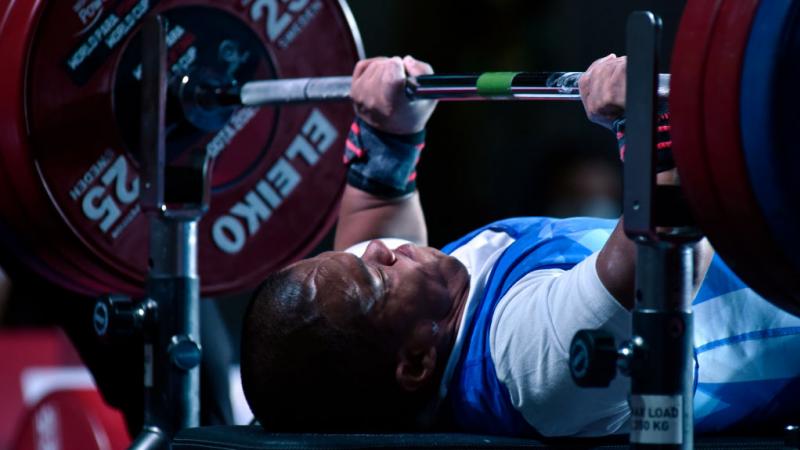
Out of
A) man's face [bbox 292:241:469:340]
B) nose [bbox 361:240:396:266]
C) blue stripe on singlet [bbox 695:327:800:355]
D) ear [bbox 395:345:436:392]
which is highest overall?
nose [bbox 361:240:396:266]

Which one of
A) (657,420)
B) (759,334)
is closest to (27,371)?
(759,334)

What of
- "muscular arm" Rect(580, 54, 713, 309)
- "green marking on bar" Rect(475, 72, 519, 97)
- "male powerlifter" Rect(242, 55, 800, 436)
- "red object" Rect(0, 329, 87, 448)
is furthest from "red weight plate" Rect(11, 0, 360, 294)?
"red object" Rect(0, 329, 87, 448)

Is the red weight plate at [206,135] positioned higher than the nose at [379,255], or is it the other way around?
the red weight plate at [206,135]

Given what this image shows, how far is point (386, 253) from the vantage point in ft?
4.57

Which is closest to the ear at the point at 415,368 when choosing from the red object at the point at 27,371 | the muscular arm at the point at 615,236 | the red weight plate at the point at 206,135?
the muscular arm at the point at 615,236

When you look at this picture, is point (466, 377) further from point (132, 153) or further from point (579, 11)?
point (579, 11)

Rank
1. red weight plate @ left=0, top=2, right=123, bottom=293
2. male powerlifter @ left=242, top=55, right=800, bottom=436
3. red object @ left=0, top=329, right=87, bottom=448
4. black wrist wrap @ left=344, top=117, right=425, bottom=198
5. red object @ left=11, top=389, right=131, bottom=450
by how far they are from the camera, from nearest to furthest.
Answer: male powerlifter @ left=242, top=55, right=800, bottom=436 → red weight plate @ left=0, top=2, right=123, bottom=293 → black wrist wrap @ left=344, top=117, right=425, bottom=198 → red object @ left=11, top=389, right=131, bottom=450 → red object @ left=0, top=329, right=87, bottom=448

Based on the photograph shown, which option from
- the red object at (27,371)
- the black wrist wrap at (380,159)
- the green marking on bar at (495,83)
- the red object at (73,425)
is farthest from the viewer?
the red object at (27,371)

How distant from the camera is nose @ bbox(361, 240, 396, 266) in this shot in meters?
1.38

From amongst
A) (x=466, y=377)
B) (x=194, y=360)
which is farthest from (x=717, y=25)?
(x=194, y=360)

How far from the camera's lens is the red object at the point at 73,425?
2.03 metres

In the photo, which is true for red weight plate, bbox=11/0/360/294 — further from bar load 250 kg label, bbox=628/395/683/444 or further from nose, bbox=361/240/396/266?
bar load 250 kg label, bbox=628/395/683/444

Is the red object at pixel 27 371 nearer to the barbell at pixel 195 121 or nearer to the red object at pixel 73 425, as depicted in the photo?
the red object at pixel 73 425

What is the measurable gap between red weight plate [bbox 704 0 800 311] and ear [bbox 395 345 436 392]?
46 centimetres
